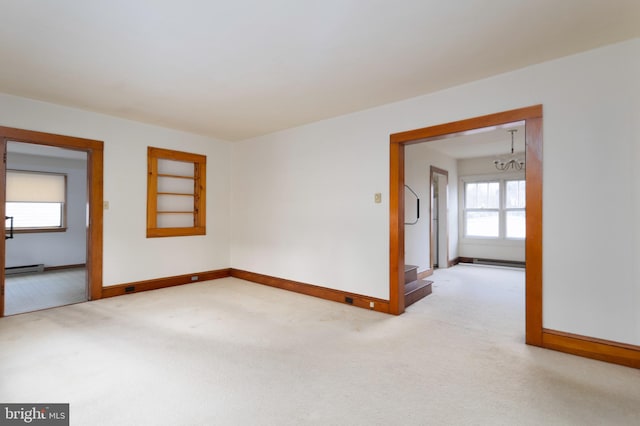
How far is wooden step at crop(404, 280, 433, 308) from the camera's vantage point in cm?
417

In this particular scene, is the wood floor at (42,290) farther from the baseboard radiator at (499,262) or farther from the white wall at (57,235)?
the baseboard radiator at (499,262)

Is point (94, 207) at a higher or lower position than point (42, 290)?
higher

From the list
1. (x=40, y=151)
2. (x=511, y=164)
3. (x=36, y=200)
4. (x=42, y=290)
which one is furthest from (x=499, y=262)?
(x=36, y=200)

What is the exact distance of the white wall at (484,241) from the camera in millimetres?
7316

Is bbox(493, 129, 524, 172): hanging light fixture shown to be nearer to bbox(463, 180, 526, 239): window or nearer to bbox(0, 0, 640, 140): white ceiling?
bbox(463, 180, 526, 239): window

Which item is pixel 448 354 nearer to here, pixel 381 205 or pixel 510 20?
pixel 381 205

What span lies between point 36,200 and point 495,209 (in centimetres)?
1015

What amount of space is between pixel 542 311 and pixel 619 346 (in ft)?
1.75

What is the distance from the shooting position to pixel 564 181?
9.09ft

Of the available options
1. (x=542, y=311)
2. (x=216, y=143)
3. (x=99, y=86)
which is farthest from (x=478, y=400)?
(x=216, y=143)

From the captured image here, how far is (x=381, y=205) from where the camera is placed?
3961 millimetres

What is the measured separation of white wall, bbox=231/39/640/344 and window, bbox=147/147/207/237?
2.41m

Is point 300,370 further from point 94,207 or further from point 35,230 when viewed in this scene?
point 35,230

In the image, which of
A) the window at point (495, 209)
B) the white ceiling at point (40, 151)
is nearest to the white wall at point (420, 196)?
the window at point (495, 209)
